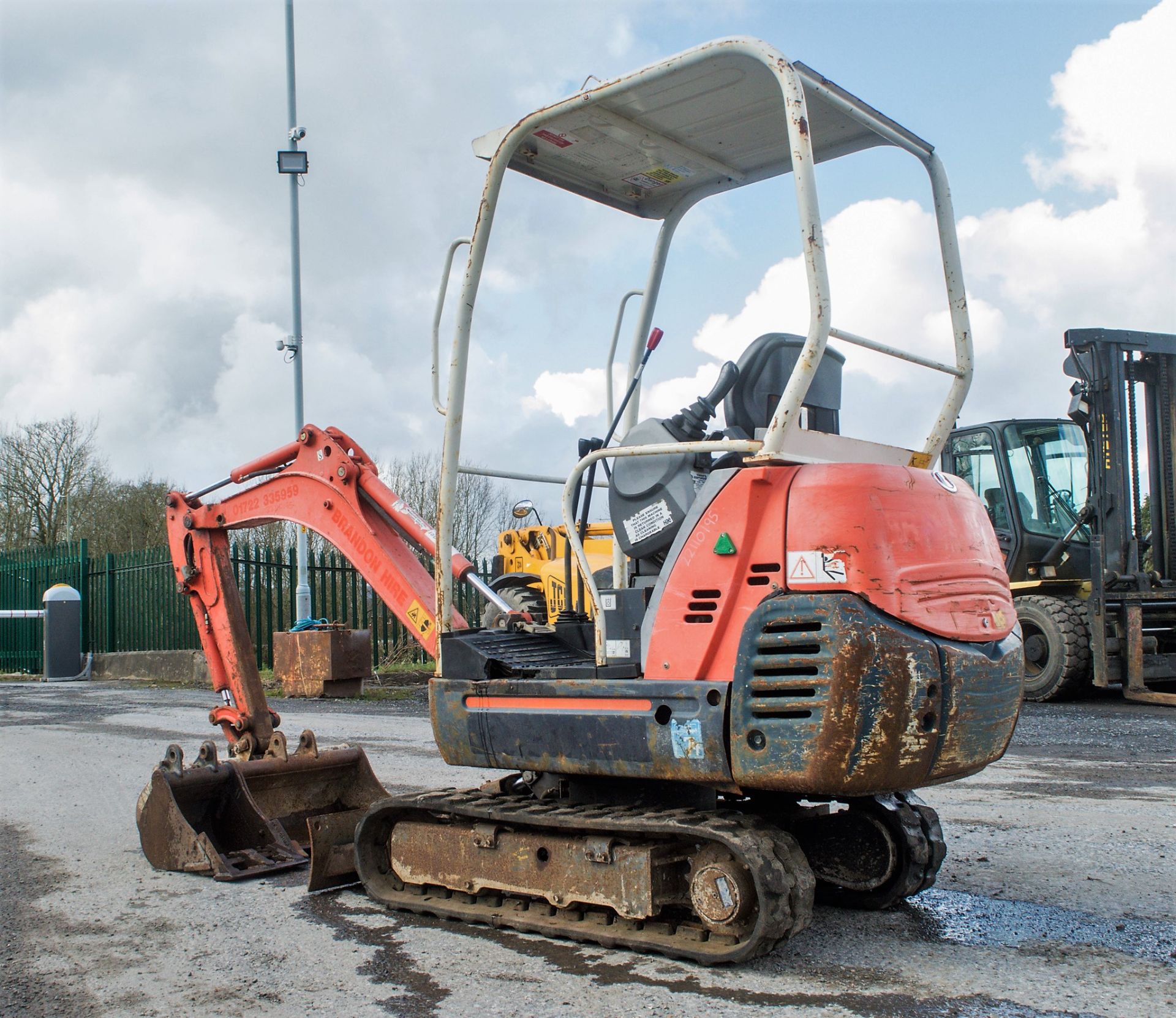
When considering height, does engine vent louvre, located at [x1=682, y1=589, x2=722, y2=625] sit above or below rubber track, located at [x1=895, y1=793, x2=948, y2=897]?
above

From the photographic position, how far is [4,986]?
3.85 meters

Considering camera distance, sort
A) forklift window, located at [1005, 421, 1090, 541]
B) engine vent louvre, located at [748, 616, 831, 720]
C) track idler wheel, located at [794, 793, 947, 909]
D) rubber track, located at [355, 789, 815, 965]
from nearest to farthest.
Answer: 1. engine vent louvre, located at [748, 616, 831, 720]
2. rubber track, located at [355, 789, 815, 965]
3. track idler wheel, located at [794, 793, 947, 909]
4. forklift window, located at [1005, 421, 1090, 541]

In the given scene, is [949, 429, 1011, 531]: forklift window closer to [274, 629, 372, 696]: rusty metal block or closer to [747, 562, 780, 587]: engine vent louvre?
[274, 629, 372, 696]: rusty metal block

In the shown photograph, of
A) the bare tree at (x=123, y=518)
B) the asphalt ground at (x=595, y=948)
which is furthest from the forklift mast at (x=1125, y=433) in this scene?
the bare tree at (x=123, y=518)

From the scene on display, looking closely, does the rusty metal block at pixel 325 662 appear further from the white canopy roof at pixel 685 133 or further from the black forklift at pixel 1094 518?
the white canopy roof at pixel 685 133

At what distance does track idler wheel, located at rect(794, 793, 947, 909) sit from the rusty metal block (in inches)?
433

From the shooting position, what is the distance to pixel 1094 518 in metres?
12.6

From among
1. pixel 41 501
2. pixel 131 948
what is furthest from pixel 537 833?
pixel 41 501

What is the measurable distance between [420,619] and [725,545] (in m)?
2.03

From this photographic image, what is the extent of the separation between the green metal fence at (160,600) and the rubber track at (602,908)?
1221 cm

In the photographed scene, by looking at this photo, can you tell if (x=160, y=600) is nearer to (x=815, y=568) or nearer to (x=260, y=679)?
(x=260, y=679)

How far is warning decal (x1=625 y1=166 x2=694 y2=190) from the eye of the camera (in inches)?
196

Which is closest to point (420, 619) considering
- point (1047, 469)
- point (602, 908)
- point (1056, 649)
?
point (602, 908)

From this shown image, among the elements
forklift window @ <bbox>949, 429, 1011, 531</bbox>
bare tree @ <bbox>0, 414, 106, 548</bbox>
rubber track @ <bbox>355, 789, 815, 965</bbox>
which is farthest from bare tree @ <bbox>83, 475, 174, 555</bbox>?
rubber track @ <bbox>355, 789, 815, 965</bbox>
